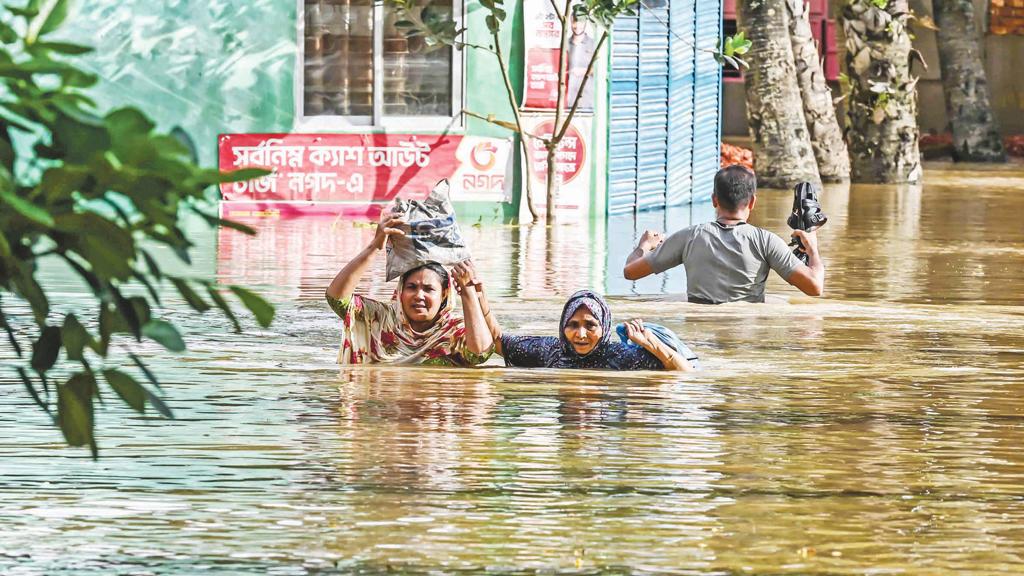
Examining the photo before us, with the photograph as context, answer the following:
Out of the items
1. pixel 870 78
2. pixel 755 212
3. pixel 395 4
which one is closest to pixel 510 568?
pixel 395 4

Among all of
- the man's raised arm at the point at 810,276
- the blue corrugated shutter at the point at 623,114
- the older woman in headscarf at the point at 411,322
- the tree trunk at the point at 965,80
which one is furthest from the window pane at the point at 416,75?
the tree trunk at the point at 965,80

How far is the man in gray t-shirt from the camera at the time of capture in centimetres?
808

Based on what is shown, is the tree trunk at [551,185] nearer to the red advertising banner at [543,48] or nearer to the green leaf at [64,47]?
the red advertising banner at [543,48]

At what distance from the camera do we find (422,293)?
636cm

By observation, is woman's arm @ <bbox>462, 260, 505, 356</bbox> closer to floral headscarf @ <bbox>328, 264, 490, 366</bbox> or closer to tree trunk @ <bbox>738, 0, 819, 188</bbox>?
floral headscarf @ <bbox>328, 264, 490, 366</bbox>

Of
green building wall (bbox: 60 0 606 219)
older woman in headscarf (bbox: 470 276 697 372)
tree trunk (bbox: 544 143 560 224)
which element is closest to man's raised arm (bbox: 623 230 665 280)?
older woman in headscarf (bbox: 470 276 697 372)

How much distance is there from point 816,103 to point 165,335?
61.7ft

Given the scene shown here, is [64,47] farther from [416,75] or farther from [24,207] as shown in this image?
[416,75]

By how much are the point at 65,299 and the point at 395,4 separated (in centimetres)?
647

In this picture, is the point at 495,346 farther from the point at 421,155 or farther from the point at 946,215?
the point at 946,215

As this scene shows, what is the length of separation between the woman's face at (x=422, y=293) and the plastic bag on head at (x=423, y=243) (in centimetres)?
4

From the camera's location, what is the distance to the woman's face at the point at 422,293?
6.36 metres

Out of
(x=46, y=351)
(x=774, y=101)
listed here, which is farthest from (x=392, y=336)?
(x=774, y=101)

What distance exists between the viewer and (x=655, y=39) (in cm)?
1630
